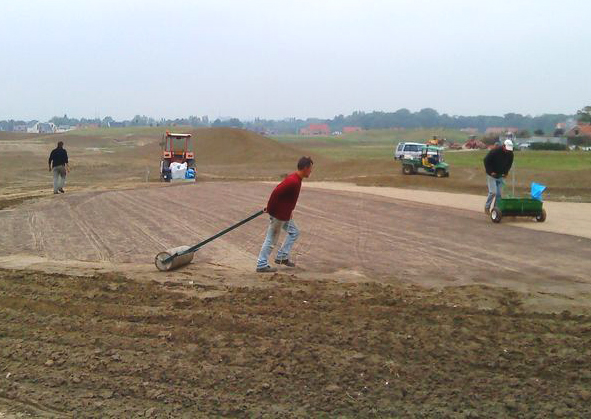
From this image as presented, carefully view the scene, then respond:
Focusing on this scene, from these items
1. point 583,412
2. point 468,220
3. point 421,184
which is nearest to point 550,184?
point 421,184

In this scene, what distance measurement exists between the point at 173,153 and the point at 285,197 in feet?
73.3

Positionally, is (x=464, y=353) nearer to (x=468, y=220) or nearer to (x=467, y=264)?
(x=467, y=264)

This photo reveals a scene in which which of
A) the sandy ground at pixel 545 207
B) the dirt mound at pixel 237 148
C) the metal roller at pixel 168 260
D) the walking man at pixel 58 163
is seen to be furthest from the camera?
the dirt mound at pixel 237 148

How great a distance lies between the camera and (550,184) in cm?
2755

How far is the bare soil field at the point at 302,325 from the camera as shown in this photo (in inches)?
193

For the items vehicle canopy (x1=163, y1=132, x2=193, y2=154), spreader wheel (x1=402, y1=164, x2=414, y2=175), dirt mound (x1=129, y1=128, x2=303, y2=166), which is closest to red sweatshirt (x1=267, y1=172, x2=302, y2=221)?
vehicle canopy (x1=163, y1=132, x2=193, y2=154)

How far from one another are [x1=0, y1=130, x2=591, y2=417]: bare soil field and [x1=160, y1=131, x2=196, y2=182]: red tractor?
16386 mm

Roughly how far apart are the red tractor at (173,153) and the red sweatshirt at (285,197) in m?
20.5

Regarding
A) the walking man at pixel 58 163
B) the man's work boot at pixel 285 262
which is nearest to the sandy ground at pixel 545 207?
the man's work boot at pixel 285 262

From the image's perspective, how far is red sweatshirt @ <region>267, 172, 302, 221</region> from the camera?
29.0 ft

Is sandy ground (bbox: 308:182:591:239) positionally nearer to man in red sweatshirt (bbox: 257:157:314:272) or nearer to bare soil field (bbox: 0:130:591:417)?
bare soil field (bbox: 0:130:591:417)

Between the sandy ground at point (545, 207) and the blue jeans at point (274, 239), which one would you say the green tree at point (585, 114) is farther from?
the blue jeans at point (274, 239)

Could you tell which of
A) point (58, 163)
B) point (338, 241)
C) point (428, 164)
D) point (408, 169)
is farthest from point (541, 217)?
point (408, 169)

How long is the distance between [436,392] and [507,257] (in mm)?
5845
